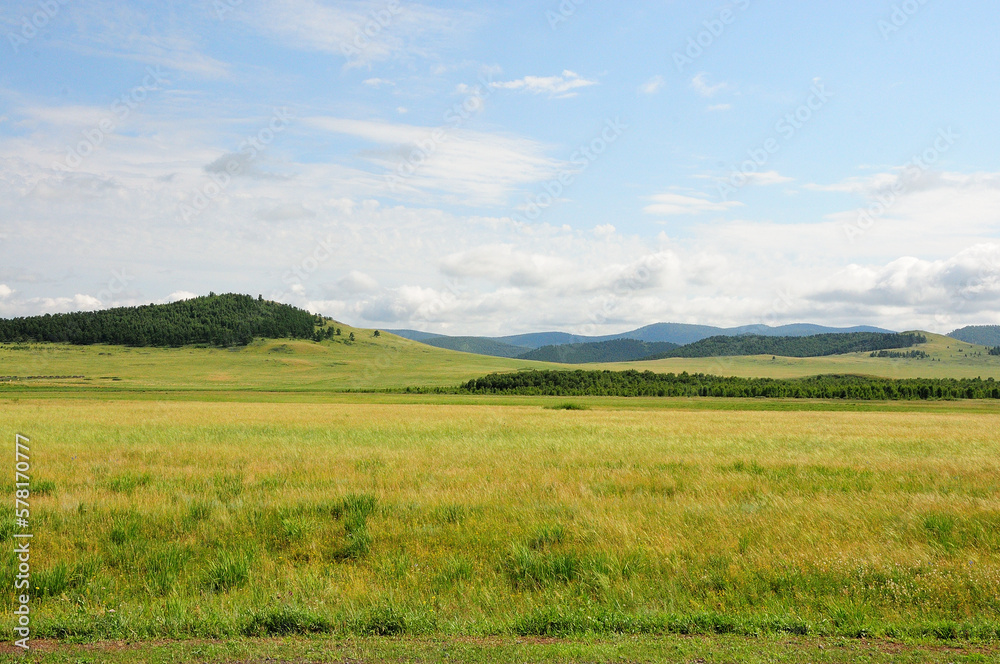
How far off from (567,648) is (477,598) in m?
2.16

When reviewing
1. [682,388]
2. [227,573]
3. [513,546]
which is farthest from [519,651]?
[682,388]

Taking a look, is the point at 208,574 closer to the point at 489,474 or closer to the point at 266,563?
the point at 266,563

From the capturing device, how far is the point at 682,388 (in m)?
114

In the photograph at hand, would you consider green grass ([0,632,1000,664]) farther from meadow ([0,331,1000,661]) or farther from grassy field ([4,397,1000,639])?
grassy field ([4,397,1000,639])

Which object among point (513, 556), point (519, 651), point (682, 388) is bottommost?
point (682, 388)

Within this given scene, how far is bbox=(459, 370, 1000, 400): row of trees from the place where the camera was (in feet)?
342

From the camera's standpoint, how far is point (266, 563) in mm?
9883

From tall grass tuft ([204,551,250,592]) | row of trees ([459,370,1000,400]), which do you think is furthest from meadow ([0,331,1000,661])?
row of trees ([459,370,1000,400])

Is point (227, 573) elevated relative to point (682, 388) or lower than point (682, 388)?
elevated

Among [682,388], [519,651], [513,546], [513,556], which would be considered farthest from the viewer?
[682,388]

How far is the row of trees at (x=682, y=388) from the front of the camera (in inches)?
4104

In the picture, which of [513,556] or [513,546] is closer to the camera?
[513,556]

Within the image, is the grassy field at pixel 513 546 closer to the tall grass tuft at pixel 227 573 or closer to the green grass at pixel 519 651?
the tall grass tuft at pixel 227 573

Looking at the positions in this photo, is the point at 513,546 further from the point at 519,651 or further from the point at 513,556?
the point at 519,651
